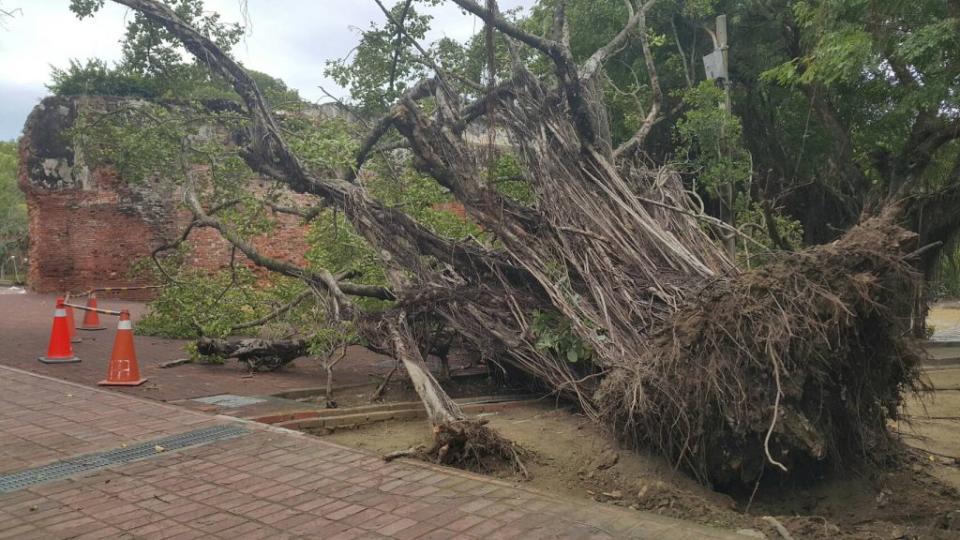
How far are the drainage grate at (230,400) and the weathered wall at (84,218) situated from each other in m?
12.0

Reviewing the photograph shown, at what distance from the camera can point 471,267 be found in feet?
25.2

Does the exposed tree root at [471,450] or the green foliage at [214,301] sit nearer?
the exposed tree root at [471,450]

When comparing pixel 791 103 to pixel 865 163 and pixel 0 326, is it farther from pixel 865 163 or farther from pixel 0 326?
pixel 0 326

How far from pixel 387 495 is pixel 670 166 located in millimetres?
5432

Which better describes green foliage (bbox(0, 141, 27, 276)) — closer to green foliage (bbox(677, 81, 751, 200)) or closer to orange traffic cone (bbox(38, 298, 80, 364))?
orange traffic cone (bbox(38, 298, 80, 364))

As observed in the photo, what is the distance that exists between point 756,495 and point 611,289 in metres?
2.06

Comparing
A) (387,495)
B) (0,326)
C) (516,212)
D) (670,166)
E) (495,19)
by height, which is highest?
(495,19)

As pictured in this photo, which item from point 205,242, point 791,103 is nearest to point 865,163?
point 791,103

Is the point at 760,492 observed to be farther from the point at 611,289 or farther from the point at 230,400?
the point at 230,400

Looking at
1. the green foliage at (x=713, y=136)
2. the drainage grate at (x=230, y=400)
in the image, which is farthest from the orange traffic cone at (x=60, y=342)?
the green foliage at (x=713, y=136)

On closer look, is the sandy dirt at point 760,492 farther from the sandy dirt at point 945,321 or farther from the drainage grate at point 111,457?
the sandy dirt at point 945,321

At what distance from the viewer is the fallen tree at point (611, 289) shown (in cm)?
462

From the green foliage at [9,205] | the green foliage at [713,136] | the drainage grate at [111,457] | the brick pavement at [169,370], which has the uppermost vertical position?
the green foliage at [9,205]

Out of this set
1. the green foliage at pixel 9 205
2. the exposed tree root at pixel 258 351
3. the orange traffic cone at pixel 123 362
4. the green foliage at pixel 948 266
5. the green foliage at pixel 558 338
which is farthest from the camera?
the green foliage at pixel 9 205
